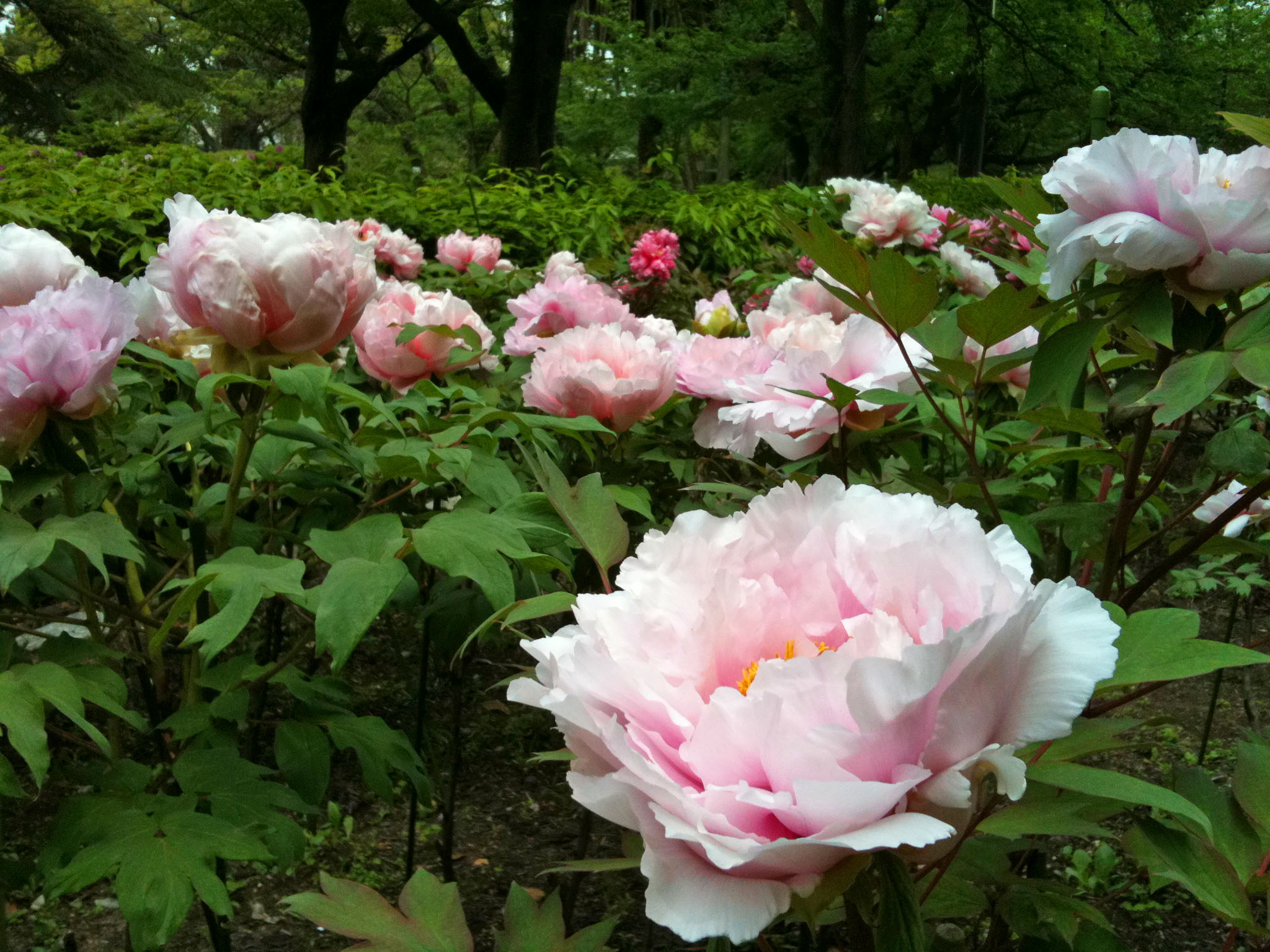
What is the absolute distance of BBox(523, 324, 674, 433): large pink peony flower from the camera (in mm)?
1404

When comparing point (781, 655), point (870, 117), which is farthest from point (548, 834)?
point (870, 117)

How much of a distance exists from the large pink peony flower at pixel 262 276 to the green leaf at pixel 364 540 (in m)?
0.21

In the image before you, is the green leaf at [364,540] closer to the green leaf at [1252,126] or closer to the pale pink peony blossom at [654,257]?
the green leaf at [1252,126]

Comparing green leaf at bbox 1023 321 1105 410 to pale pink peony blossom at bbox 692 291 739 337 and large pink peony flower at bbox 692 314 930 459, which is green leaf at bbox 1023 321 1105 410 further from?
pale pink peony blossom at bbox 692 291 739 337

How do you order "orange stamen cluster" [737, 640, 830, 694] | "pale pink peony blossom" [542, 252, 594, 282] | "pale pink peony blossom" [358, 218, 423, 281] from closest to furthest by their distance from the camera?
"orange stamen cluster" [737, 640, 830, 694]
"pale pink peony blossom" [542, 252, 594, 282]
"pale pink peony blossom" [358, 218, 423, 281]

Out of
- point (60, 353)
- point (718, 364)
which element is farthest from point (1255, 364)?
point (60, 353)

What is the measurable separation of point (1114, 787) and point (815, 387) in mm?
703

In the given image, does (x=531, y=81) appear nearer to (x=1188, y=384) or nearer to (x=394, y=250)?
(x=394, y=250)

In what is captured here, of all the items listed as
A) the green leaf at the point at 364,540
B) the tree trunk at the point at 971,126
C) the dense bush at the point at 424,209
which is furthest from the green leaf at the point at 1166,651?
the tree trunk at the point at 971,126

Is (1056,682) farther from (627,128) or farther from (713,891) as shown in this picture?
(627,128)

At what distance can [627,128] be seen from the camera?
1372 cm

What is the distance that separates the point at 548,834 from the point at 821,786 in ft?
6.02

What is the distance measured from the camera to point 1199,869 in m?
0.72

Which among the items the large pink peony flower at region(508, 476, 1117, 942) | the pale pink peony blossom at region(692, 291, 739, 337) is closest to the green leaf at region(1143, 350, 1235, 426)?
the large pink peony flower at region(508, 476, 1117, 942)
